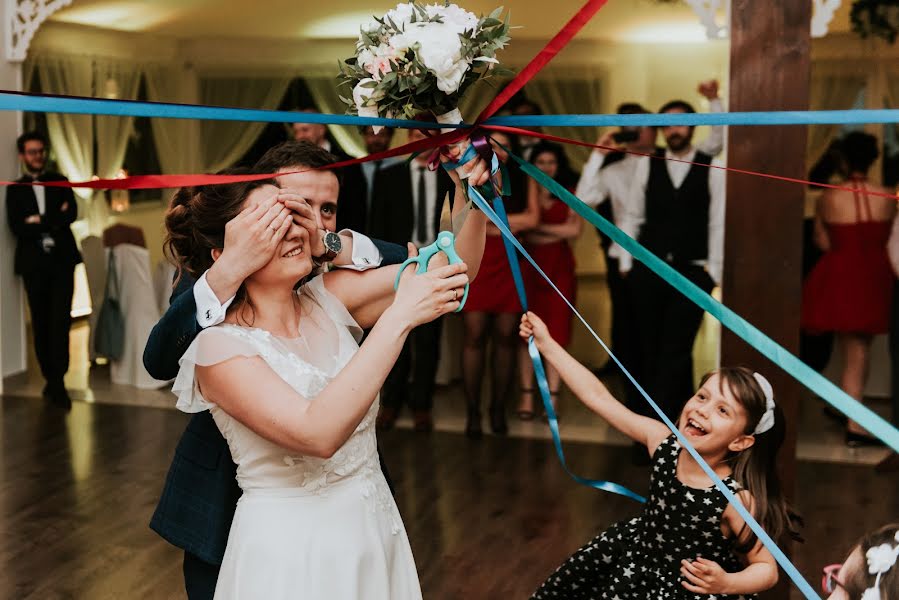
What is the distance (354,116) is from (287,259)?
0.31 m

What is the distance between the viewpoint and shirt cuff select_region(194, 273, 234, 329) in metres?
2.20

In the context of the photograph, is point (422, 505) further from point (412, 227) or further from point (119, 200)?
point (119, 200)

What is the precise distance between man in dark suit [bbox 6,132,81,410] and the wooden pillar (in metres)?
4.57

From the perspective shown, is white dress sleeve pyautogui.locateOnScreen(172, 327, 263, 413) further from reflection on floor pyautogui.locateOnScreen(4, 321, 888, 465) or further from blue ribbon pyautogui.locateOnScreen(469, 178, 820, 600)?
reflection on floor pyautogui.locateOnScreen(4, 321, 888, 465)

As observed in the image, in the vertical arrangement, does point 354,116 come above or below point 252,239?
above

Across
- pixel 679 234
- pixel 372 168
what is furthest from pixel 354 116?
pixel 372 168

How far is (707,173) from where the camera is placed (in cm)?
585

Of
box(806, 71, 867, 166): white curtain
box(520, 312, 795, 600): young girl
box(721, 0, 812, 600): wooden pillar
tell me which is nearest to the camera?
box(520, 312, 795, 600): young girl

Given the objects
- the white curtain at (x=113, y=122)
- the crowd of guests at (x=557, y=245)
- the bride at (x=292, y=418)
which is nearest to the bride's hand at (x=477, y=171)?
the bride at (x=292, y=418)

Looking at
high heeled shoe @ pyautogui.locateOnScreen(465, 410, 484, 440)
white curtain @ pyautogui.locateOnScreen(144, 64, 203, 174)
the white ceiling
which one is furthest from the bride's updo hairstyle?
white curtain @ pyautogui.locateOnScreen(144, 64, 203, 174)

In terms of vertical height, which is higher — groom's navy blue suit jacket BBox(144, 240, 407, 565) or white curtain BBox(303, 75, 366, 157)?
white curtain BBox(303, 75, 366, 157)

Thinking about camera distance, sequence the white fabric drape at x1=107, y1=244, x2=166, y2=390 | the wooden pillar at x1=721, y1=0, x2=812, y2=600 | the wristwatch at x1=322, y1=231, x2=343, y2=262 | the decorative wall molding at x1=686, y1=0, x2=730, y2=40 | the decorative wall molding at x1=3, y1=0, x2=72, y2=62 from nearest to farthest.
Result: the wristwatch at x1=322, y1=231, x2=343, y2=262
the wooden pillar at x1=721, y1=0, x2=812, y2=600
the decorative wall molding at x1=686, y1=0, x2=730, y2=40
the decorative wall molding at x1=3, y1=0, x2=72, y2=62
the white fabric drape at x1=107, y1=244, x2=166, y2=390

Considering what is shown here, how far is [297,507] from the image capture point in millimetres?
2258

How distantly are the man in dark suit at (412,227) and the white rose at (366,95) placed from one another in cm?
407
